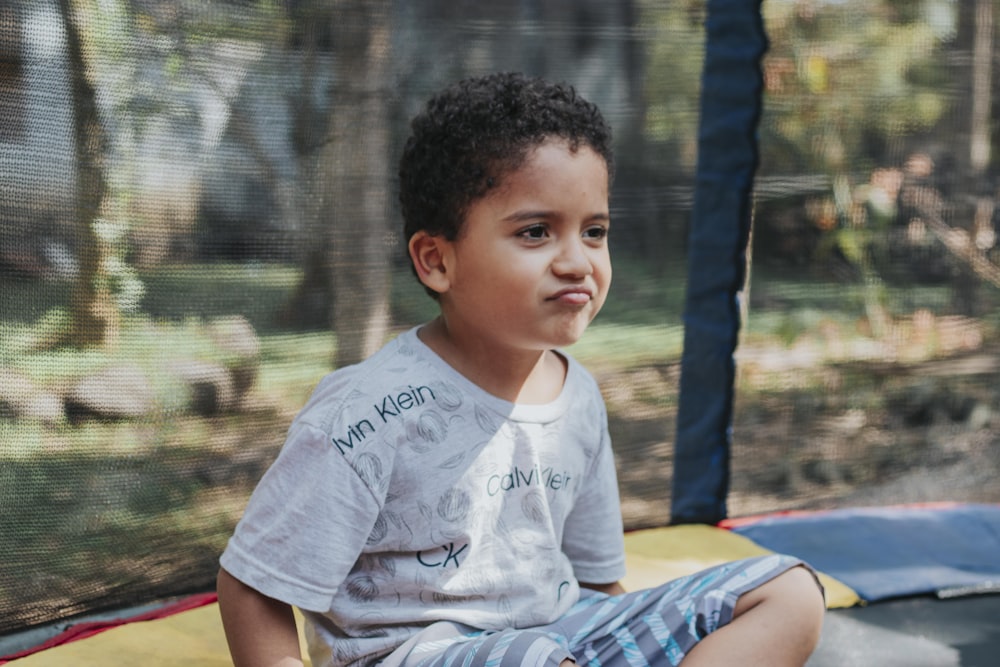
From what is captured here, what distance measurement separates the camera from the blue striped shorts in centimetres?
114

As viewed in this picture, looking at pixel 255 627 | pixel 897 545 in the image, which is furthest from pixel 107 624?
pixel 897 545

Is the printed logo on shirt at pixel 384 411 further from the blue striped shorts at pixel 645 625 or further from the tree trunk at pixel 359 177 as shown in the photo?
the tree trunk at pixel 359 177

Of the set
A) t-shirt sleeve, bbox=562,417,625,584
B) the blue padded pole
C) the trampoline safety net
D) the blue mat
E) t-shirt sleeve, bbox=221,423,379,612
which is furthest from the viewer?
the blue padded pole

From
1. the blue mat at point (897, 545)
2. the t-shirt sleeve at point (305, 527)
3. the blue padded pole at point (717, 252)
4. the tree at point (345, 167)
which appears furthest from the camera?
the blue padded pole at point (717, 252)

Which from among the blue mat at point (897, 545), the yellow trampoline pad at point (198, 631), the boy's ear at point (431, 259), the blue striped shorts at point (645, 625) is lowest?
the blue mat at point (897, 545)

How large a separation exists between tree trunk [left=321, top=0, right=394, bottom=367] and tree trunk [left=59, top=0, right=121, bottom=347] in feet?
1.11

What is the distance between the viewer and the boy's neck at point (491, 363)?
49.6 inches

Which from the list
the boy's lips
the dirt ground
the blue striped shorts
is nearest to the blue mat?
the dirt ground

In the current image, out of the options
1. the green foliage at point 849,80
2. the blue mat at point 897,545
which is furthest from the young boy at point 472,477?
the green foliage at point 849,80

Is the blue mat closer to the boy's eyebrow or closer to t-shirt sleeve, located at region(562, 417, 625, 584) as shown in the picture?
t-shirt sleeve, located at region(562, 417, 625, 584)

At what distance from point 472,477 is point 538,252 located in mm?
255

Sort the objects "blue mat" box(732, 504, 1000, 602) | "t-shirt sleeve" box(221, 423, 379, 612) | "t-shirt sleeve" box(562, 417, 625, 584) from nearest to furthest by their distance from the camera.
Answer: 1. "t-shirt sleeve" box(221, 423, 379, 612)
2. "t-shirt sleeve" box(562, 417, 625, 584)
3. "blue mat" box(732, 504, 1000, 602)

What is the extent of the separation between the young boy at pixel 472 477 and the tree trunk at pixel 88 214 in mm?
495

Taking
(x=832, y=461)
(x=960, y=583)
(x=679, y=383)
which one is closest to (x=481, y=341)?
(x=679, y=383)
